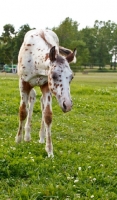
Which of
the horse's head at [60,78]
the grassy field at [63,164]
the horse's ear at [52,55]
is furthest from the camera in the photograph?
the horse's ear at [52,55]

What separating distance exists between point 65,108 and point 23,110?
194cm

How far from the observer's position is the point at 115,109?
12.3 metres

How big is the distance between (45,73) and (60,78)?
0.70 m

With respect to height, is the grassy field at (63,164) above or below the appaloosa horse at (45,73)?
below

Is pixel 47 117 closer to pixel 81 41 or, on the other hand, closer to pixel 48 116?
pixel 48 116

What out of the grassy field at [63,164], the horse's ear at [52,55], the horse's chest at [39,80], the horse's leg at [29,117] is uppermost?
the horse's ear at [52,55]

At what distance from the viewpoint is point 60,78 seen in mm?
5270

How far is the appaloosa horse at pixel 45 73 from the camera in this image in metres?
5.27

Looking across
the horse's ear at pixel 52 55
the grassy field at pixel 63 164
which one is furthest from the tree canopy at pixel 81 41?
the horse's ear at pixel 52 55

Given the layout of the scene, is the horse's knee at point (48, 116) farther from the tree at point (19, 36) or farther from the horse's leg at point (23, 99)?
the tree at point (19, 36)

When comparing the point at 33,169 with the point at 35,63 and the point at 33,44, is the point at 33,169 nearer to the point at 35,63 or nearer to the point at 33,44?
the point at 35,63

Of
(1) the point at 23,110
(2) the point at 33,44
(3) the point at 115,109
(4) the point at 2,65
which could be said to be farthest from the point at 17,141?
(4) the point at 2,65

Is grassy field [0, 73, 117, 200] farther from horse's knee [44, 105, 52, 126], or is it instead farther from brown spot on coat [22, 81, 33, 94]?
brown spot on coat [22, 81, 33, 94]

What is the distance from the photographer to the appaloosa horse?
17.3ft
